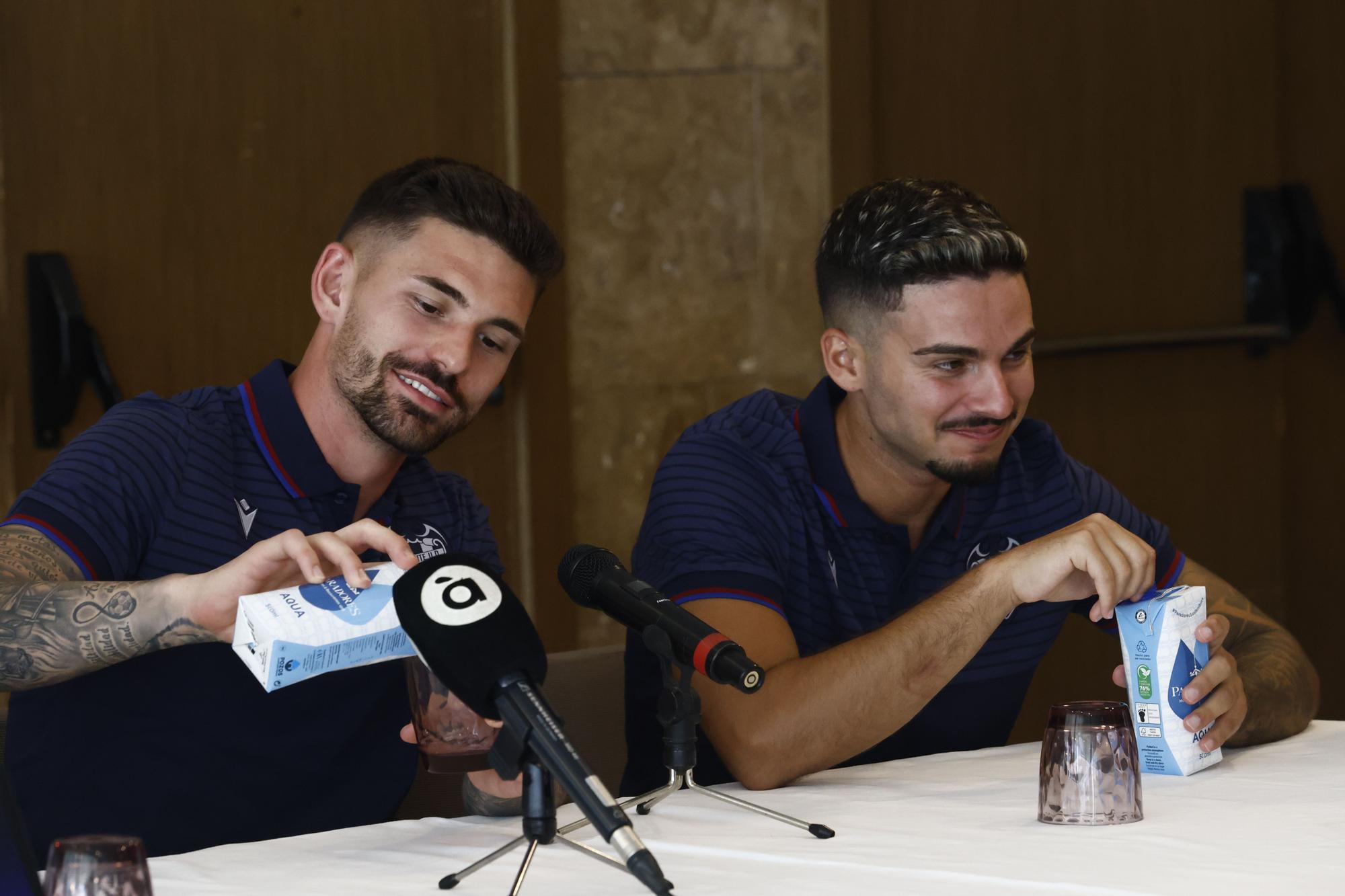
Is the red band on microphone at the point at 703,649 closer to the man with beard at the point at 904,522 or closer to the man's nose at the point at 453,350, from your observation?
the man with beard at the point at 904,522

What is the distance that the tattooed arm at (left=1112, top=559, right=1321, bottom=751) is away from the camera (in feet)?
5.50

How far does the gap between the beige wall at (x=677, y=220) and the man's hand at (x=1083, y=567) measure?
62.5 inches

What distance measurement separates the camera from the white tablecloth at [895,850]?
124cm

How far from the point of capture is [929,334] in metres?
2.00

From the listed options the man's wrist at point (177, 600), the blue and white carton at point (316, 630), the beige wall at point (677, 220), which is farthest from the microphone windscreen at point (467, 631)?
the beige wall at point (677, 220)

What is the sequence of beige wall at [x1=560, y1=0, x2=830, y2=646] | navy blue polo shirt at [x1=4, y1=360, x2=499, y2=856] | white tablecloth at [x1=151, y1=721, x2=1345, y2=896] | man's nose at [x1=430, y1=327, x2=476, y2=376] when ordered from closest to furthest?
white tablecloth at [x1=151, y1=721, x2=1345, y2=896]
navy blue polo shirt at [x1=4, y1=360, x2=499, y2=856]
man's nose at [x1=430, y1=327, x2=476, y2=376]
beige wall at [x1=560, y1=0, x2=830, y2=646]

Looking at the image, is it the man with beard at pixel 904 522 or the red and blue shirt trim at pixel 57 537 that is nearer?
the red and blue shirt trim at pixel 57 537

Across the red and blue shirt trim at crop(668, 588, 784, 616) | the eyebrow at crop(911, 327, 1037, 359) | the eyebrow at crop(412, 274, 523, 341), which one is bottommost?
the red and blue shirt trim at crop(668, 588, 784, 616)

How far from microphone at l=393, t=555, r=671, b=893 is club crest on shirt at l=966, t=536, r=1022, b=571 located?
3.43 ft

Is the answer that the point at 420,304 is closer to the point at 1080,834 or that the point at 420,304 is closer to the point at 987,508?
the point at 987,508

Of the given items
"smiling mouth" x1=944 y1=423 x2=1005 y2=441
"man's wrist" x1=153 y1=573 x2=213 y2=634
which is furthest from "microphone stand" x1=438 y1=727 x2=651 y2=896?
"smiling mouth" x1=944 y1=423 x2=1005 y2=441

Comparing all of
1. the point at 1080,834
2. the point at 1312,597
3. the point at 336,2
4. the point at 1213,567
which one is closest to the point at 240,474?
the point at 1080,834

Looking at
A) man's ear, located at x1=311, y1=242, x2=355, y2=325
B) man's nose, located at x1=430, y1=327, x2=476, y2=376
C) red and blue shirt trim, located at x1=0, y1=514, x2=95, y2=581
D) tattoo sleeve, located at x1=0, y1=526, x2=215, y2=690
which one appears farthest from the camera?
man's ear, located at x1=311, y1=242, x2=355, y2=325

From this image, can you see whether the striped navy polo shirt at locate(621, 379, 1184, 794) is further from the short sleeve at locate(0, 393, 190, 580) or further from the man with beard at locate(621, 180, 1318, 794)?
the short sleeve at locate(0, 393, 190, 580)
